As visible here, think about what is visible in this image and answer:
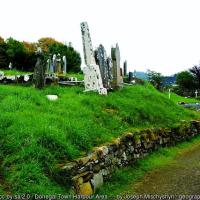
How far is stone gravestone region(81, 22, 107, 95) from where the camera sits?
16.2 m

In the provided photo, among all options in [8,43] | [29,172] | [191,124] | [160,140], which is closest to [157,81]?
[8,43]

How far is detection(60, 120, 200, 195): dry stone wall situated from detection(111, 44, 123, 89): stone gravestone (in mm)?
3405

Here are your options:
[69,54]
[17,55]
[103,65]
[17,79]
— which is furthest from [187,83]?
[17,79]

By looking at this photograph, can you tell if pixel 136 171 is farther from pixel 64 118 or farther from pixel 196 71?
pixel 196 71

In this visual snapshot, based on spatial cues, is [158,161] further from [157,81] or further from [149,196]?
[157,81]

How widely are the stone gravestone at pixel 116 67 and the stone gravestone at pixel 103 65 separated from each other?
1.03 ft

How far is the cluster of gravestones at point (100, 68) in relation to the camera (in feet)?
53.3

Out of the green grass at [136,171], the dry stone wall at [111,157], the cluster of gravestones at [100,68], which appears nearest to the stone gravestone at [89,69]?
the cluster of gravestones at [100,68]

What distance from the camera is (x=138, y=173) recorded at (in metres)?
11.2

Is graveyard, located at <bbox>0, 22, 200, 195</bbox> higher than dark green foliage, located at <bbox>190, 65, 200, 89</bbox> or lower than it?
lower

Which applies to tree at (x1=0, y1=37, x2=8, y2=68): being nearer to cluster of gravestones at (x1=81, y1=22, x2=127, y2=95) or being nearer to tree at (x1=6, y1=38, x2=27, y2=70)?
tree at (x1=6, y1=38, x2=27, y2=70)

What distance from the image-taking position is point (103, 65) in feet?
59.3

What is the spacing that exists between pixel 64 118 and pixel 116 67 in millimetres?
8222

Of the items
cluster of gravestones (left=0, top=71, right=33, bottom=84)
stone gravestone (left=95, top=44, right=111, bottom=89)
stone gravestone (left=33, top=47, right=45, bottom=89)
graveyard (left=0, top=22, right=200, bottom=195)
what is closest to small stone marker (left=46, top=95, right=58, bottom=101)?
graveyard (left=0, top=22, right=200, bottom=195)
